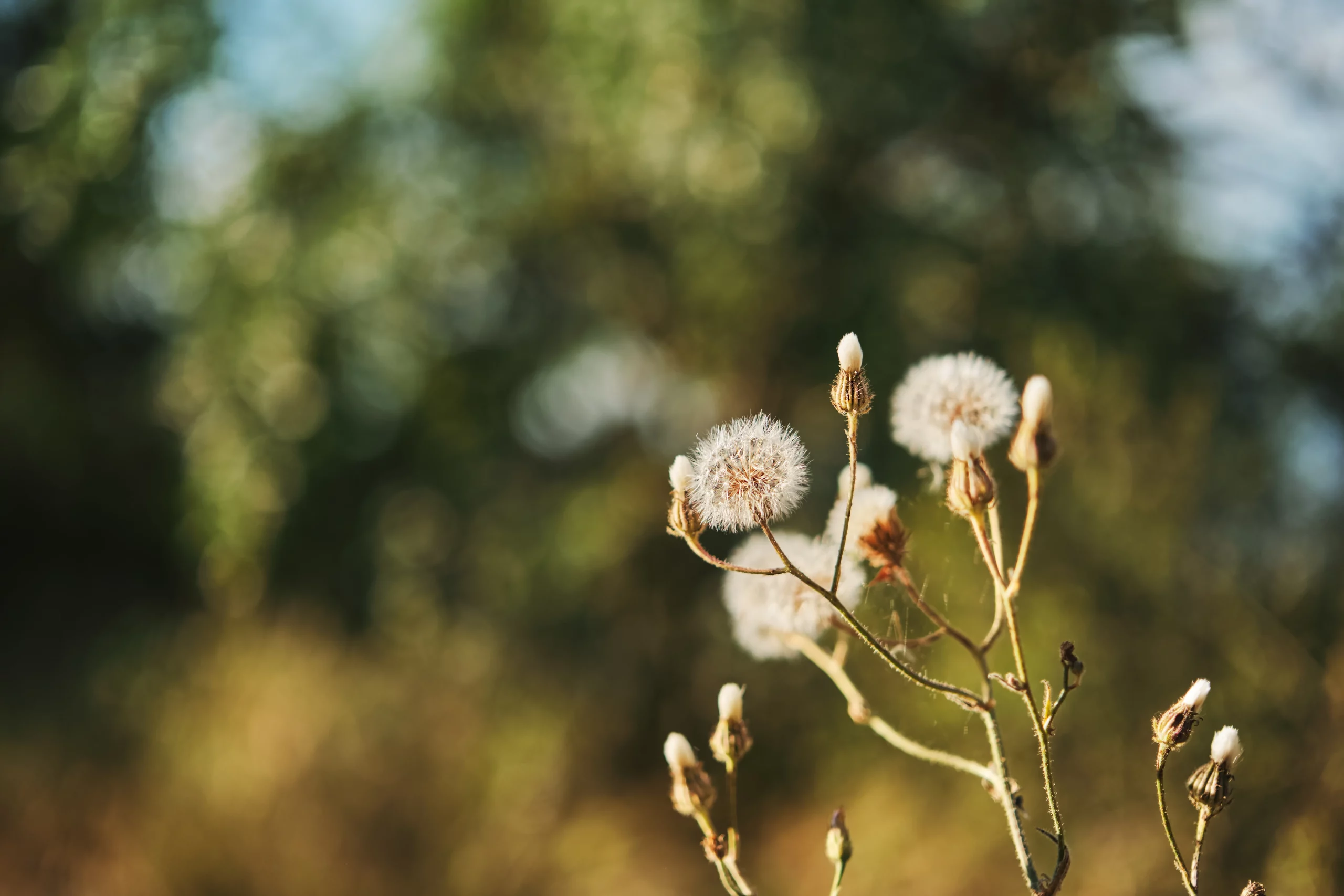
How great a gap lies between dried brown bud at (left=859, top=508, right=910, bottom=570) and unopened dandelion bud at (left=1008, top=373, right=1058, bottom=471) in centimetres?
13

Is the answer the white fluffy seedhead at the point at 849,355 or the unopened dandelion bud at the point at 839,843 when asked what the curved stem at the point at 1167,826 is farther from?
the white fluffy seedhead at the point at 849,355

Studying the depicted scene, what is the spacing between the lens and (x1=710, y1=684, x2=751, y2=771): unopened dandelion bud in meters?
0.70

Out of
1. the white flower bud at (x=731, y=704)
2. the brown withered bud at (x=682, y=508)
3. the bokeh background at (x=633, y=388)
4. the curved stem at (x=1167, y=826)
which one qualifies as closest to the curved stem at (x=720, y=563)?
the brown withered bud at (x=682, y=508)

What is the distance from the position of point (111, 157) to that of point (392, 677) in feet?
7.39

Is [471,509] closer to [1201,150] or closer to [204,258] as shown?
[204,258]

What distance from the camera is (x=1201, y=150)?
281cm

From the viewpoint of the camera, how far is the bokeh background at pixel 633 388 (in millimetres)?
2547

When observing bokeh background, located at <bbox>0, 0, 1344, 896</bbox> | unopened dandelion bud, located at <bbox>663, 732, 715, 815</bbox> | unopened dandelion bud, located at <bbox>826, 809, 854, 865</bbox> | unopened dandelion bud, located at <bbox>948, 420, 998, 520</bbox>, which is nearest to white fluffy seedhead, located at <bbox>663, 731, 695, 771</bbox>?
unopened dandelion bud, located at <bbox>663, 732, 715, 815</bbox>

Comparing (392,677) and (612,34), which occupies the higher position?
(612,34)

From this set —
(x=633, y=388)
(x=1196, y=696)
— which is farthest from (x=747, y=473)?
(x=633, y=388)

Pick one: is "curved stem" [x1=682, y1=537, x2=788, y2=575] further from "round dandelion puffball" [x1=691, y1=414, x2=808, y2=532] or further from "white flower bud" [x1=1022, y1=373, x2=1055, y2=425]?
"white flower bud" [x1=1022, y1=373, x2=1055, y2=425]

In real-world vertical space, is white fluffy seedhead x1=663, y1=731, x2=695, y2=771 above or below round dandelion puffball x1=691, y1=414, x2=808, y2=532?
below

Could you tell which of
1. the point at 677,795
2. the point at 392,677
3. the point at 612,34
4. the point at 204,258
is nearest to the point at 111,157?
the point at 204,258

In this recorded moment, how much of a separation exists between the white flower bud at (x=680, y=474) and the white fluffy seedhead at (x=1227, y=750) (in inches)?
15.3
